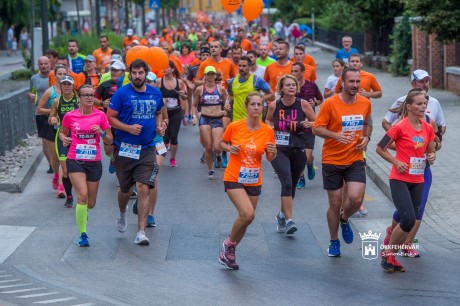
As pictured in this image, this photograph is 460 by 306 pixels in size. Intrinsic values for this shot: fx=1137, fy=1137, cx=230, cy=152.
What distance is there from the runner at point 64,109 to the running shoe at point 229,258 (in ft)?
13.3

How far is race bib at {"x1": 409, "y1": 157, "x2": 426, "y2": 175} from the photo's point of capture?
10.0 meters

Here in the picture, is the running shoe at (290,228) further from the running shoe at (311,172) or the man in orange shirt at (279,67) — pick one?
the man in orange shirt at (279,67)

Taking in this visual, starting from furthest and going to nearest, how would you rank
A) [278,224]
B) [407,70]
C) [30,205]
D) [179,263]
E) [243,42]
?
[407,70], [243,42], [30,205], [278,224], [179,263]

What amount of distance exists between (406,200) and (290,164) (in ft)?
9.59

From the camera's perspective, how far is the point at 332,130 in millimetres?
10852

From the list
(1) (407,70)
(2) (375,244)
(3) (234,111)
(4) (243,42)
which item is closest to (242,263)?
(2) (375,244)

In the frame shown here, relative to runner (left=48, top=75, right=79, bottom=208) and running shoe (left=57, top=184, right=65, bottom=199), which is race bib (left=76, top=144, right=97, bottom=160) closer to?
runner (left=48, top=75, right=79, bottom=208)

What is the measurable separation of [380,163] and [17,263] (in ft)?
26.6

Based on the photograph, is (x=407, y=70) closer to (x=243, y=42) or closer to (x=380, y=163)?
(x=243, y=42)

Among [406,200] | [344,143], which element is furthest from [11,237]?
[406,200]

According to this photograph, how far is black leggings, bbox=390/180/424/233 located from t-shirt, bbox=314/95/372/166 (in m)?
0.83

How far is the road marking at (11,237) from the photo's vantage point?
1151 cm

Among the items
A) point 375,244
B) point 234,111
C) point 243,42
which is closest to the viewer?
point 375,244

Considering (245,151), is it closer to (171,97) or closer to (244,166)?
(244,166)
